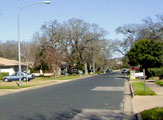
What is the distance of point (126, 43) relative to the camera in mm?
79562

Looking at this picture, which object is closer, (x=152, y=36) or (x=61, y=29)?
(x=152, y=36)

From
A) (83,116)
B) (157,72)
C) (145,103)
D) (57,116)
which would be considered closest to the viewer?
(57,116)

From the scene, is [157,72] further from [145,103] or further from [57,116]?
[57,116]

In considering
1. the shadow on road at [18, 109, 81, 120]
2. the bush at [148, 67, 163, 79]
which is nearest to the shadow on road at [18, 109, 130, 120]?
the shadow on road at [18, 109, 81, 120]

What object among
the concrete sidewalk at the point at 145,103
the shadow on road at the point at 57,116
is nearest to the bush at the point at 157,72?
the concrete sidewalk at the point at 145,103

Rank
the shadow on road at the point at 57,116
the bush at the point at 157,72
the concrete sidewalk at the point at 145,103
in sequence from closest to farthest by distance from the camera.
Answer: the shadow on road at the point at 57,116
the concrete sidewalk at the point at 145,103
the bush at the point at 157,72

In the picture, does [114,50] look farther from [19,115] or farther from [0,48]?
[19,115]

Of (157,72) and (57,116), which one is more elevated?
(157,72)

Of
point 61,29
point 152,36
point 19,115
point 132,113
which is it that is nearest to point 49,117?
point 19,115

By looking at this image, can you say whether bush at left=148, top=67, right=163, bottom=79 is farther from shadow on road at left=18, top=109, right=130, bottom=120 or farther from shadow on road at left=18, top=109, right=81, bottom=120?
shadow on road at left=18, top=109, right=81, bottom=120

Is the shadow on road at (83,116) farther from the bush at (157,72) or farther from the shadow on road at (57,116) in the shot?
the bush at (157,72)

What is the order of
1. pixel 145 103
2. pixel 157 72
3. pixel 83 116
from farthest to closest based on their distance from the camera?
pixel 157 72
pixel 145 103
pixel 83 116

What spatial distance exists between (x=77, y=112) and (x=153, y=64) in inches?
1366

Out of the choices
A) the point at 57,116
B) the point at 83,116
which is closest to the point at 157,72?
the point at 83,116
